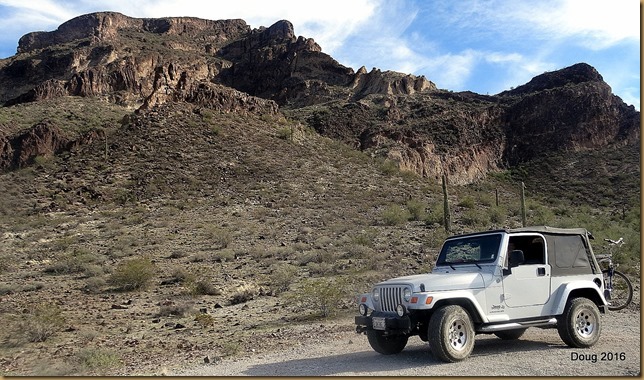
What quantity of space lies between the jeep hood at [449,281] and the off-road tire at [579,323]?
1612 millimetres

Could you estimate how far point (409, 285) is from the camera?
27.1 ft

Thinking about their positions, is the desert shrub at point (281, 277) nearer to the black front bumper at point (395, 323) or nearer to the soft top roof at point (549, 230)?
the black front bumper at point (395, 323)

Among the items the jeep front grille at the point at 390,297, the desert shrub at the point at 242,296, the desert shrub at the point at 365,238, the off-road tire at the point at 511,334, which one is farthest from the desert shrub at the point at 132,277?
the off-road tire at the point at 511,334

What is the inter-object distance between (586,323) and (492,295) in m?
1.97

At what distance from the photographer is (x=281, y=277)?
715 inches

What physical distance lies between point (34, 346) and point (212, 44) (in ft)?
373

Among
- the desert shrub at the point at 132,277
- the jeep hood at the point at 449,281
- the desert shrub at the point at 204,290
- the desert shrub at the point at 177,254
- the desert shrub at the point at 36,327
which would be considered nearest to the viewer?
the jeep hood at the point at 449,281

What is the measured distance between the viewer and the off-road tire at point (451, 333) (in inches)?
312

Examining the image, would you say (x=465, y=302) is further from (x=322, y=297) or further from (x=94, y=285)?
(x=94, y=285)

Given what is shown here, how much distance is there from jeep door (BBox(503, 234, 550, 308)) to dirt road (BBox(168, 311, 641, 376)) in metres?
0.88

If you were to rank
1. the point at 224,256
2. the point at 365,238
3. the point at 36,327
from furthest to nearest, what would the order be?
the point at 365,238 < the point at 224,256 < the point at 36,327

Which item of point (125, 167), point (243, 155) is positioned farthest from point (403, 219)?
point (125, 167)

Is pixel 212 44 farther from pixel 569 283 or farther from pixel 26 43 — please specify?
pixel 569 283

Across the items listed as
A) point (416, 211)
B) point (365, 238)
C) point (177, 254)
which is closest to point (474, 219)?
point (416, 211)
